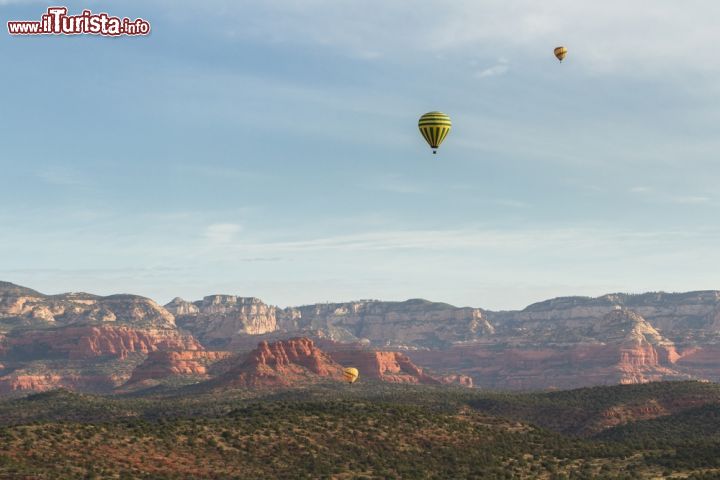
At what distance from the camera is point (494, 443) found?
5113 inches

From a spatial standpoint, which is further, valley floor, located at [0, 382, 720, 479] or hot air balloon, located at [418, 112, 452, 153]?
hot air balloon, located at [418, 112, 452, 153]

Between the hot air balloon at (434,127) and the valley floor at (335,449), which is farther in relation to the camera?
the hot air balloon at (434,127)

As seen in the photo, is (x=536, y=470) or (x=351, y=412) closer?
(x=536, y=470)

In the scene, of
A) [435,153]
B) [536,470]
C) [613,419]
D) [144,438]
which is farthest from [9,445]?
[613,419]

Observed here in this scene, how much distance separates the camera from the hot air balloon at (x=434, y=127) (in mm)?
138375

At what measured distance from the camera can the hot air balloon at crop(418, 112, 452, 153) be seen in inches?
5448

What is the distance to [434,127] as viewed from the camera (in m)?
138

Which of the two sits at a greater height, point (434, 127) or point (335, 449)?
point (434, 127)

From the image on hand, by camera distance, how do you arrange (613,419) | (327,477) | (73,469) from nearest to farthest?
(73,469) → (327,477) → (613,419)

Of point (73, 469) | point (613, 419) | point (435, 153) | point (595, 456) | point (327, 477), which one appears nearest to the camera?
point (73, 469)

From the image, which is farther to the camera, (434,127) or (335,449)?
(434,127)

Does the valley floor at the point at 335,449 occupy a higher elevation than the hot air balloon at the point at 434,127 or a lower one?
lower

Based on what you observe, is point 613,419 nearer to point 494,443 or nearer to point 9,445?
point 494,443

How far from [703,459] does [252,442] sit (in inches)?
2000
